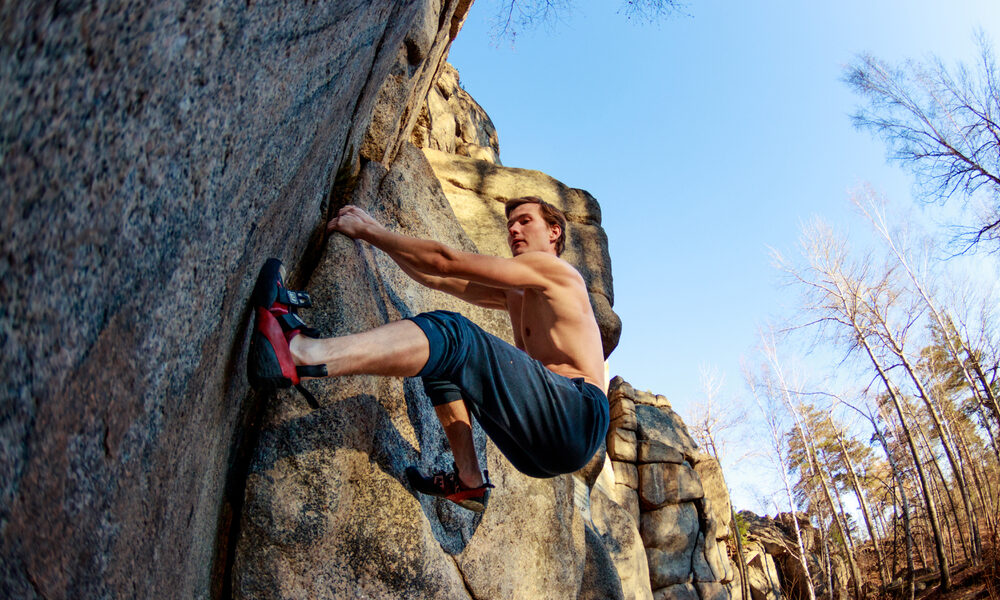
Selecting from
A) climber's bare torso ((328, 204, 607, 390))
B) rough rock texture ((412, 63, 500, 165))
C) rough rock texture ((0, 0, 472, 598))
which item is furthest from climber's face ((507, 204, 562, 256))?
rough rock texture ((412, 63, 500, 165))

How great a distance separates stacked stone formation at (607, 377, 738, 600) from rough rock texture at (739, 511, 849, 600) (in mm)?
3328

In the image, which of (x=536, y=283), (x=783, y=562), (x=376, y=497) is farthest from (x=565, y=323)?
(x=783, y=562)

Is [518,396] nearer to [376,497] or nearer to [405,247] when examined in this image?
[376,497]

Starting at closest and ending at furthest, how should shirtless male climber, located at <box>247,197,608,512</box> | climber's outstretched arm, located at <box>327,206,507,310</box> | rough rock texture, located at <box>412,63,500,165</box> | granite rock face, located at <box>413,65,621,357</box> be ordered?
shirtless male climber, located at <box>247,197,608,512</box>
climber's outstretched arm, located at <box>327,206,507,310</box>
granite rock face, located at <box>413,65,621,357</box>
rough rock texture, located at <box>412,63,500,165</box>

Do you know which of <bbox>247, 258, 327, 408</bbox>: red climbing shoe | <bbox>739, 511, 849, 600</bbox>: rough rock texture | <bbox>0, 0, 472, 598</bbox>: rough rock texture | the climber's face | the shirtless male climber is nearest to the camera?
<bbox>0, 0, 472, 598</bbox>: rough rock texture

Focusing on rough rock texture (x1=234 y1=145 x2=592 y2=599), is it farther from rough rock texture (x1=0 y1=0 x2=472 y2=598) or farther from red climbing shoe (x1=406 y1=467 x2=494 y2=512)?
rough rock texture (x1=0 y1=0 x2=472 y2=598)

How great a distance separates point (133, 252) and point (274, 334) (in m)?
0.74

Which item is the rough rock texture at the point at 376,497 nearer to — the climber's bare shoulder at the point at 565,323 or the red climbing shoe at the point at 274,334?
the red climbing shoe at the point at 274,334

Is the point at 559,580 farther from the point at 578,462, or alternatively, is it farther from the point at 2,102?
the point at 2,102

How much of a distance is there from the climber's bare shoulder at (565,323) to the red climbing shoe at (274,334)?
4.18ft

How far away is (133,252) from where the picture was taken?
1.34 meters

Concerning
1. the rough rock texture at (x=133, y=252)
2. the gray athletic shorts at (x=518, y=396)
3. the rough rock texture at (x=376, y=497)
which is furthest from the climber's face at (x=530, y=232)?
the rough rock texture at (x=133, y=252)

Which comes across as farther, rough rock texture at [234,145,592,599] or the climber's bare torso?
the climber's bare torso

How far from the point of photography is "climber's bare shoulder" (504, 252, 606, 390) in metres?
3.11
